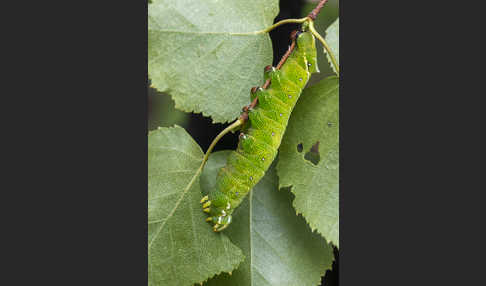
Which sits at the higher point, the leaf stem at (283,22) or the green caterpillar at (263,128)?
the leaf stem at (283,22)

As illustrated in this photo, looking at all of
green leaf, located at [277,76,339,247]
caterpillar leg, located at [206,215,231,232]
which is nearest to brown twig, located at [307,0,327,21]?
green leaf, located at [277,76,339,247]

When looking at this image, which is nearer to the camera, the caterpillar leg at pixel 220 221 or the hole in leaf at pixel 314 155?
the caterpillar leg at pixel 220 221

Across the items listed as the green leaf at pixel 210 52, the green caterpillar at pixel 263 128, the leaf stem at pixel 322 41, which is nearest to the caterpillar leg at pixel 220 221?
the green caterpillar at pixel 263 128

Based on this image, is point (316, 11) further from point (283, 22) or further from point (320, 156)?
point (320, 156)

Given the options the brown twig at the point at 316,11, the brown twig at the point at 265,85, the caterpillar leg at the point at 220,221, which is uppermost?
the brown twig at the point at 316,11

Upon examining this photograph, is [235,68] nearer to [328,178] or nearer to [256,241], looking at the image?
[328,178]

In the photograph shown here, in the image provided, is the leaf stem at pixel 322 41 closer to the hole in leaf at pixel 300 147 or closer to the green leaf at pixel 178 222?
the hole in leaf at pixel 300 147

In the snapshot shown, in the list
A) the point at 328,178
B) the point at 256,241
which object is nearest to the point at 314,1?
the point at 328,178
